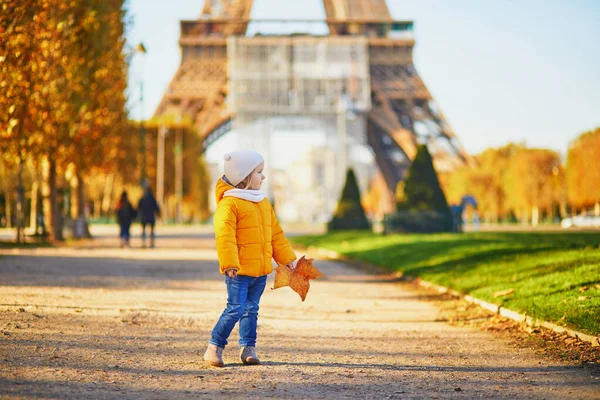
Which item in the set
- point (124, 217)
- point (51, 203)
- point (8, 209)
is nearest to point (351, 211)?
point (51, 203)

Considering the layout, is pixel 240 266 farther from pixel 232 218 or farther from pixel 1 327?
pixel 1 327

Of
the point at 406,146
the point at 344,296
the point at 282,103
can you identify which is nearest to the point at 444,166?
the point at 406,146

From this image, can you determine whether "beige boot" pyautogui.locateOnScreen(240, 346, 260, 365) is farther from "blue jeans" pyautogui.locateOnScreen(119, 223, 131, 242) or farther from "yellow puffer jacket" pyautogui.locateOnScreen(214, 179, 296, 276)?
"blue jeans" pyautogui.locateOnScreen(119, 223, 131, 242)

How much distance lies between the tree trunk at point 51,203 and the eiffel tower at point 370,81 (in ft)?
97.8

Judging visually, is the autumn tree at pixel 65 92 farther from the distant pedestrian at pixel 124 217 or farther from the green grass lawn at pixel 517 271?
the green grass lawn at pixel 517 271

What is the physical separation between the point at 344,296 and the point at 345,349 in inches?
199

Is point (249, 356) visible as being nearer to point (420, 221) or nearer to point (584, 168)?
point (420, 221)

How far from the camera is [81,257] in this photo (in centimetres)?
2002

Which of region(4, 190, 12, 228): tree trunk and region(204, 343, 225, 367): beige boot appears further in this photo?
region(4, 190, 12, 228): tree trunk

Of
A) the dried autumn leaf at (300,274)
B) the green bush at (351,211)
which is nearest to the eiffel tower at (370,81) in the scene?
the green bush at (351,211)

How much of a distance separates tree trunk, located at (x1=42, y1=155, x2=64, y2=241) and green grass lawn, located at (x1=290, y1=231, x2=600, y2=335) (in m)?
10.3

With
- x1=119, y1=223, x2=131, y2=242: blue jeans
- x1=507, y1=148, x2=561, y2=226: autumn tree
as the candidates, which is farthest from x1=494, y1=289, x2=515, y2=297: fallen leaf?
x1=507, y1=148, x2=561, y2=226: autumn tree

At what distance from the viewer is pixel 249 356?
633cm

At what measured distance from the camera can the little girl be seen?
6176 millimetres
